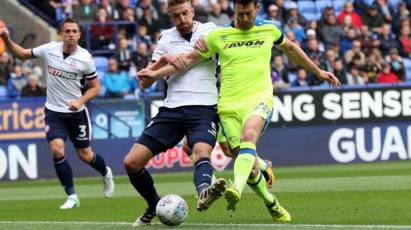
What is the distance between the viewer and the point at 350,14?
2800 cm

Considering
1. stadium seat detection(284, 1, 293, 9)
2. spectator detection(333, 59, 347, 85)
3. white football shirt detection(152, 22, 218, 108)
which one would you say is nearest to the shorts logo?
white football shirt detection(152, 22, 218, 108)

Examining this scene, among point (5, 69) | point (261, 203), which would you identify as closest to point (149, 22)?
point (5, 69)

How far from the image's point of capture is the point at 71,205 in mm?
14391

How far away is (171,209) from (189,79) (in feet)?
4.40

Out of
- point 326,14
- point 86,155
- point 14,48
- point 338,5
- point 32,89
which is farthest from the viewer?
point 338,5

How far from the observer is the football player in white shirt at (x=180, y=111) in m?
10.6

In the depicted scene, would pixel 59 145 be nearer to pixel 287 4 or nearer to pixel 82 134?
pixel 82 134

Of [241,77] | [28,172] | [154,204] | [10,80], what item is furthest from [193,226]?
[10,80]

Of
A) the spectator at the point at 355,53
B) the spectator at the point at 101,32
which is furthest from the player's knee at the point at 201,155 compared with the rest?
the spectator at the point at 101,32

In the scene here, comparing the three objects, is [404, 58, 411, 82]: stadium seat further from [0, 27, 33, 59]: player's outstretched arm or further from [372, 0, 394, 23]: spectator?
[0, 27, 33, 59]: player's outstretched arm

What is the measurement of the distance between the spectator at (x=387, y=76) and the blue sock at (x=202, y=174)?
1546 centimetres

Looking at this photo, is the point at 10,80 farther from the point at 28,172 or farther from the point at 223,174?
the point at 223,174

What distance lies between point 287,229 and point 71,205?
5215 mm

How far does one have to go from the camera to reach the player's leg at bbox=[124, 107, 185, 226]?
1062 cm
